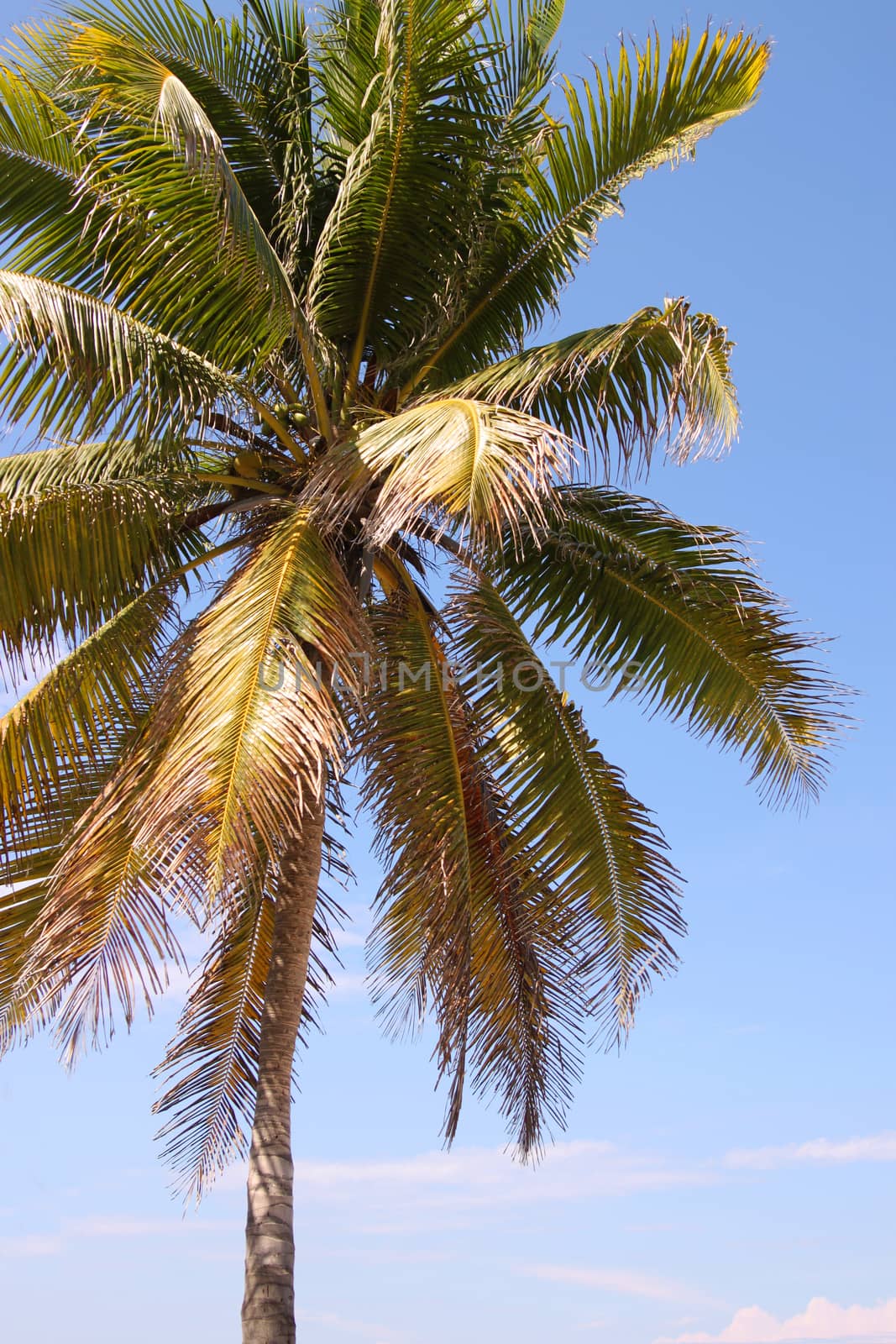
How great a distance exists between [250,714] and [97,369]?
8.26ft

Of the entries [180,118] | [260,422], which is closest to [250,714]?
[260,422]

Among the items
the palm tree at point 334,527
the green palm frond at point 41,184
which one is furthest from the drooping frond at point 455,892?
the green palm frond at point 41,184

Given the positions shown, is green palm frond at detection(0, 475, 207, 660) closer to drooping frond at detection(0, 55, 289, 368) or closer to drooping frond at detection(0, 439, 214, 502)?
drooping frond at detection(0, 439, 214, 502)

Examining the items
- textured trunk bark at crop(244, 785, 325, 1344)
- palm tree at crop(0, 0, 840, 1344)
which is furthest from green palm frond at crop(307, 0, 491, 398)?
textured trunk bark at crop(244, 785, 325, 1344)

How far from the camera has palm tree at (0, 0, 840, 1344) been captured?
7.31 meters

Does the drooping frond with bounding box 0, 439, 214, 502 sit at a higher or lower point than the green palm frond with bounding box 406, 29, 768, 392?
lower

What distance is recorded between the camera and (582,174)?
8.43 metres

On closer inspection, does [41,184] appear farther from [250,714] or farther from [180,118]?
[250,714]

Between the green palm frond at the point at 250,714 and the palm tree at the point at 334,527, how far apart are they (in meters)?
0.04

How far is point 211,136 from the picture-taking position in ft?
22.9

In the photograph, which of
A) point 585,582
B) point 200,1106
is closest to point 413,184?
point 585,582

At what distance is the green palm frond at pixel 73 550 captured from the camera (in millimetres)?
7648

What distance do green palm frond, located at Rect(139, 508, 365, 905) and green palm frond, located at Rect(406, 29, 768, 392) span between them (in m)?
2.27

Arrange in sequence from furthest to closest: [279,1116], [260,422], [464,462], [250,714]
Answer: [260,422] < [279,1116] < [250,714] < [464,462]
